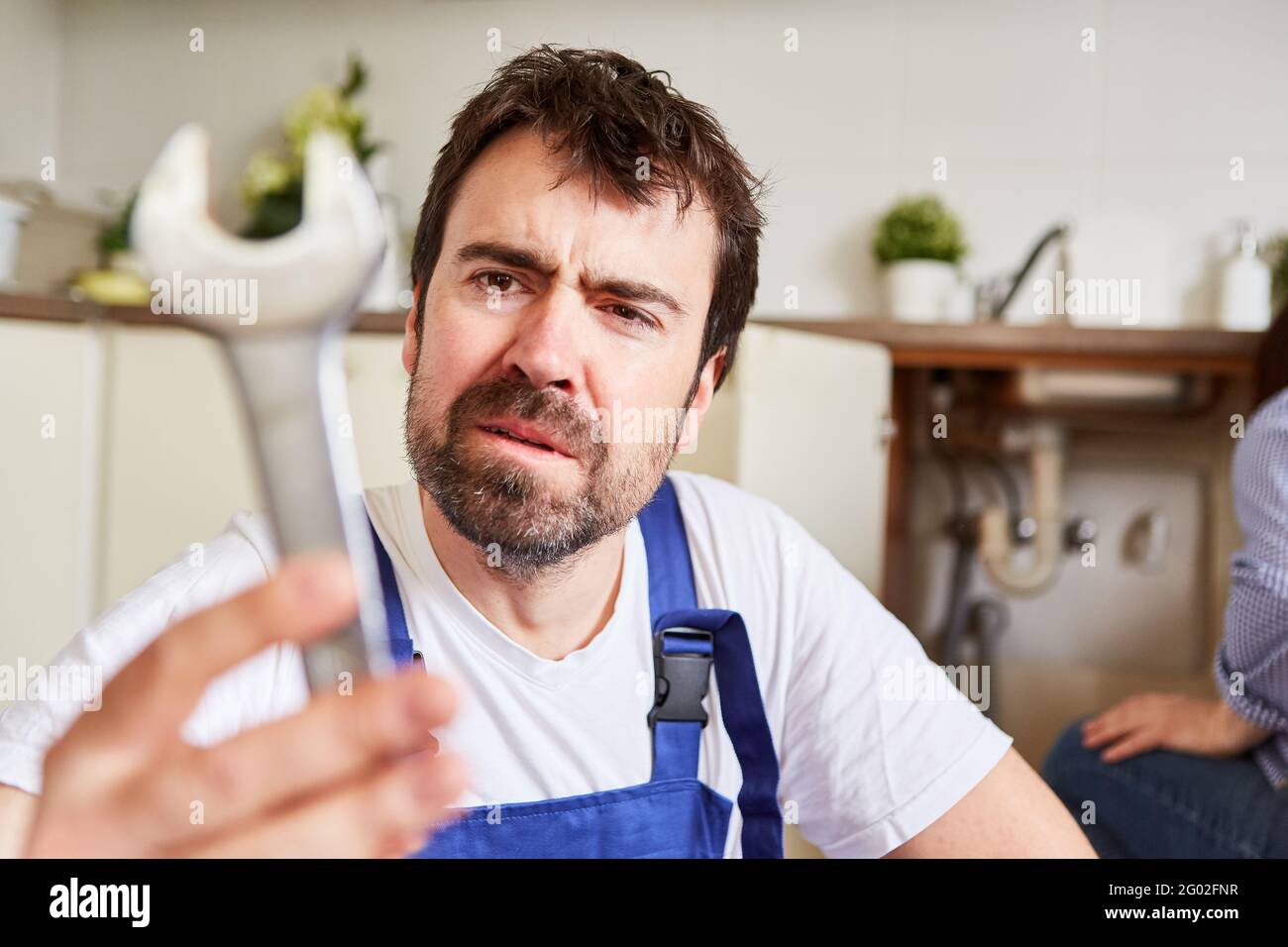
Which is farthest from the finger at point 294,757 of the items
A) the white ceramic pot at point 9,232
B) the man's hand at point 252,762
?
the white ceramic pot at point 9,232

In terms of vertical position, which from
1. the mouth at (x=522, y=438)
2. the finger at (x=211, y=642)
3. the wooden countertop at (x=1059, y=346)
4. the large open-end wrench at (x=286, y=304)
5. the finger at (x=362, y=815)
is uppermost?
the wooden countertop at (x=1059, y=346)

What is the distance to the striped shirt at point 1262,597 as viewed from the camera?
559 mm

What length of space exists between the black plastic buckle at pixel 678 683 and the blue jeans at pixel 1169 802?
28 centimetres

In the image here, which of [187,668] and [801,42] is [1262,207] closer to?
[801,42]

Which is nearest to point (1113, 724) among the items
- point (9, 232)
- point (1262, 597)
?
point (1262, 597)

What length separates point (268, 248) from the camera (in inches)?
9.1

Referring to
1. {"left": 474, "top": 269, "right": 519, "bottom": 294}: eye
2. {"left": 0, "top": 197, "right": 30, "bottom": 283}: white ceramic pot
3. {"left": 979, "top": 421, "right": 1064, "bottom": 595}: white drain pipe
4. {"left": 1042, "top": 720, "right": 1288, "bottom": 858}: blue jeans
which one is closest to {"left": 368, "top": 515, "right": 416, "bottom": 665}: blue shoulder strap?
{"left": 474, "top": 269, "right": 519, "bottom": 294}: eye

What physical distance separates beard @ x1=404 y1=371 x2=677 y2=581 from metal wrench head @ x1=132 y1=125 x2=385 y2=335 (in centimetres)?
15

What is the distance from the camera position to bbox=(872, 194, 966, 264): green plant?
2.29 ft

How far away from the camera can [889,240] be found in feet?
2.43

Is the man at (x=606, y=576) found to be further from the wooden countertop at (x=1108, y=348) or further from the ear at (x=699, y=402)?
Answer: the wooden countertop at (x=1108, y=348)

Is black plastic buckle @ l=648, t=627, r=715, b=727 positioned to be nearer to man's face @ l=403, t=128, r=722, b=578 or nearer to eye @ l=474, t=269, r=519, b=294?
man's face @ l=403, t=128, r=722, b=578

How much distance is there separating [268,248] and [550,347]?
170 mm

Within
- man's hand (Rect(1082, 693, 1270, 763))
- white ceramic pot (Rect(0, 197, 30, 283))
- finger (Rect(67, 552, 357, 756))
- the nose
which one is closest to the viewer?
finger (Rect(67, 552, 357, 756))
